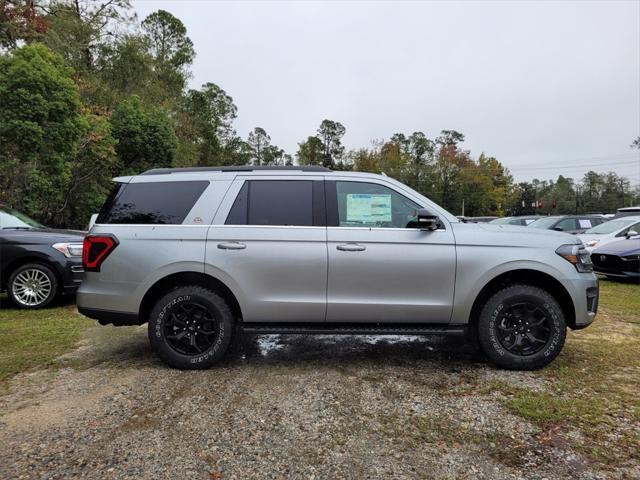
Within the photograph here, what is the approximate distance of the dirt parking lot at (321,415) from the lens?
266 cm

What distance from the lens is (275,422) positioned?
3.17m

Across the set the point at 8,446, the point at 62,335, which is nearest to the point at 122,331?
the point at 62,335

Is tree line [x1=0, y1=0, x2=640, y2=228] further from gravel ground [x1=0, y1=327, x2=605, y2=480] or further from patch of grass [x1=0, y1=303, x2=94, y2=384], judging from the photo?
gravel ground [x1=0, y1=327, x2=605, y2=480]

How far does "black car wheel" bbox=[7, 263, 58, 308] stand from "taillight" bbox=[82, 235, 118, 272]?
10.3 ft

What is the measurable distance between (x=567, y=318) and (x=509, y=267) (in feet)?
2.63

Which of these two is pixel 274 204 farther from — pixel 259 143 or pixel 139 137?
pixel 259 143

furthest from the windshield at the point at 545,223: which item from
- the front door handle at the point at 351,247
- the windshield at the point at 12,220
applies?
the windshield at the point at 12,220

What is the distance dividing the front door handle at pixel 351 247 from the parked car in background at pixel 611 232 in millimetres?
8218

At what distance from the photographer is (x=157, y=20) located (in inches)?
1350

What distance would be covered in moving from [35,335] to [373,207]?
4239 mm

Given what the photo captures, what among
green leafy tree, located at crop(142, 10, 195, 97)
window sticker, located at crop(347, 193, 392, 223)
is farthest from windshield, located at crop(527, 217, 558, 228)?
green leafy tree, located at crop(142, 10, 195, 97)

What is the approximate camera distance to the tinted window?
4.20 meters

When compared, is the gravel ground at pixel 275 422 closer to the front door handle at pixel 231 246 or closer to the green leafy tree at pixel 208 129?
the front door handle at pixel 231 246

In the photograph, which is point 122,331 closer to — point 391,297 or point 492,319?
point 391,297
